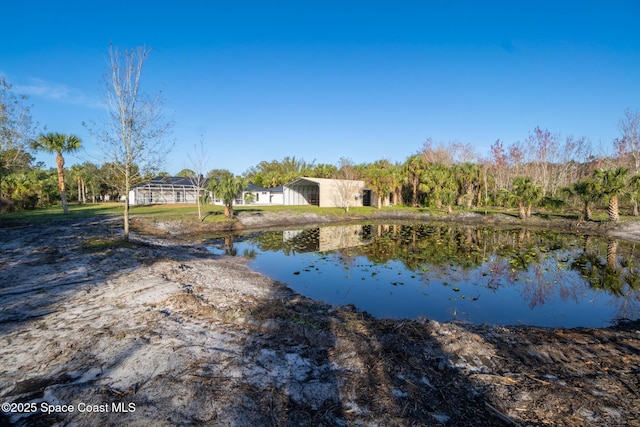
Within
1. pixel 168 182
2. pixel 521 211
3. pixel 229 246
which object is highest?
pixel 168 182

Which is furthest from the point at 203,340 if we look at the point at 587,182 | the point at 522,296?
the point at 587,182

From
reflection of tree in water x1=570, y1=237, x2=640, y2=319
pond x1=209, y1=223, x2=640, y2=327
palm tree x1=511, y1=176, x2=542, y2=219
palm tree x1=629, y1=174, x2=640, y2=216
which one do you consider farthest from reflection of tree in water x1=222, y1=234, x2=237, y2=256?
palm tree x1=629, y1=174, x2=640, y2=216

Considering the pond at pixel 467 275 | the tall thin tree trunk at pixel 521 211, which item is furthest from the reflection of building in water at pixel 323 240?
the tall thin tree trunk at pixel 521 211

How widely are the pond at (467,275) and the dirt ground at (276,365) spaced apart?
5.34 ft

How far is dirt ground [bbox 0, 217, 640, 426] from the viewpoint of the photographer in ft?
10.7

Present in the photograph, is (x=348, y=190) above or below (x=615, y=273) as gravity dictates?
above

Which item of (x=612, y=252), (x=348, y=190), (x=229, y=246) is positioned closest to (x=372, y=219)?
(x=348, y=190)

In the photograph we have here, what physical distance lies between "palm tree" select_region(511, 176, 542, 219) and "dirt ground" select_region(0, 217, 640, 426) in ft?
79.6

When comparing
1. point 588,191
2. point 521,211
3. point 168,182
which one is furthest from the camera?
point 168,182

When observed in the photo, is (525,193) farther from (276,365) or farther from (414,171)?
(276,365)

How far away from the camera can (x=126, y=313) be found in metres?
5.79

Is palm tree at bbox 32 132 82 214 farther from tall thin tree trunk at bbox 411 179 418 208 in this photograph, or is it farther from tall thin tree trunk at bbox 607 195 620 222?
tall thin tree trunk at bbox 607 195 620 222

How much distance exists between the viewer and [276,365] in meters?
4.23

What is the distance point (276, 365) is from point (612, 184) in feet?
95.4
